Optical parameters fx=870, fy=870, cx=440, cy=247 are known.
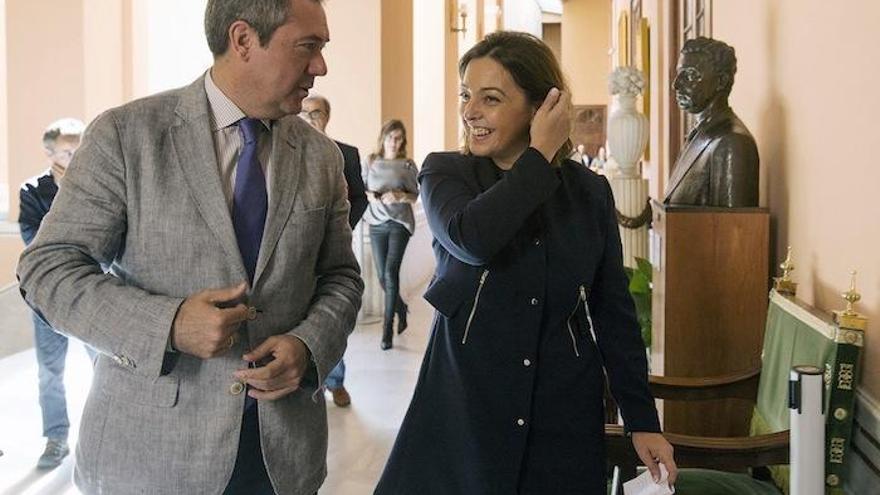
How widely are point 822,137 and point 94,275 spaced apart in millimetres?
2151

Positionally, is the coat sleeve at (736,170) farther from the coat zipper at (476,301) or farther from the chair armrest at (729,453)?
the coat zipper at (476,301)

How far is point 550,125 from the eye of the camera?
166cm

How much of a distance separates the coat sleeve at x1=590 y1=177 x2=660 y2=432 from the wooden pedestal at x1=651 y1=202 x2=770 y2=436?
4.36 feet

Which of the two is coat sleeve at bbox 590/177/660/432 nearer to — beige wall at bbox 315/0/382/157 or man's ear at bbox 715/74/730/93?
man's ear at bbox 715/74/730/93

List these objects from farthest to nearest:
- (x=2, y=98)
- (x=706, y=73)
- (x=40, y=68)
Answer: (x=2, y=98)
(x=40, y=68)
(x=706, y=73)

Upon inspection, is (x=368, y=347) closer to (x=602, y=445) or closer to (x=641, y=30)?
(x=641, y=30)

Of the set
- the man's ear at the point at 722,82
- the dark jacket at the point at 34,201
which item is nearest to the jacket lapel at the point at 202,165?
the man's ear at the point at 722,82

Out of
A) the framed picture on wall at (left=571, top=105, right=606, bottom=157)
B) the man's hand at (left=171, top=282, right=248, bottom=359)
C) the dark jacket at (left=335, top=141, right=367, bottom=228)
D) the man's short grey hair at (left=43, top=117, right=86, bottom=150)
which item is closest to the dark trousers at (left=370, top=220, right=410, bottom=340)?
the dark jacket at (left=335, top=141, right=367, bottom=228)

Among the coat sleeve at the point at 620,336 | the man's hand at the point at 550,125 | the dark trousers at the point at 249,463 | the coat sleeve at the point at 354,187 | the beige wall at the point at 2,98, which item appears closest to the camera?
the dark trousers at the point at 249,463

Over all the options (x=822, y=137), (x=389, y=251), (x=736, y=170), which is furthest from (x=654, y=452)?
(x=389, y=251)

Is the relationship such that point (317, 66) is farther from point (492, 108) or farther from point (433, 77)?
point (433, 77)

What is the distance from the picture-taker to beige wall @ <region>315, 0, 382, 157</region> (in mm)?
8297

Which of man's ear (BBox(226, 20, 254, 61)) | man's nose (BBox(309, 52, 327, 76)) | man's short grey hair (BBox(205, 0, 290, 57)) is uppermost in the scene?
man's short grey hair (BBox(205, 0, 290, 57))

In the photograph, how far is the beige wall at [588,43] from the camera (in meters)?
21.2
